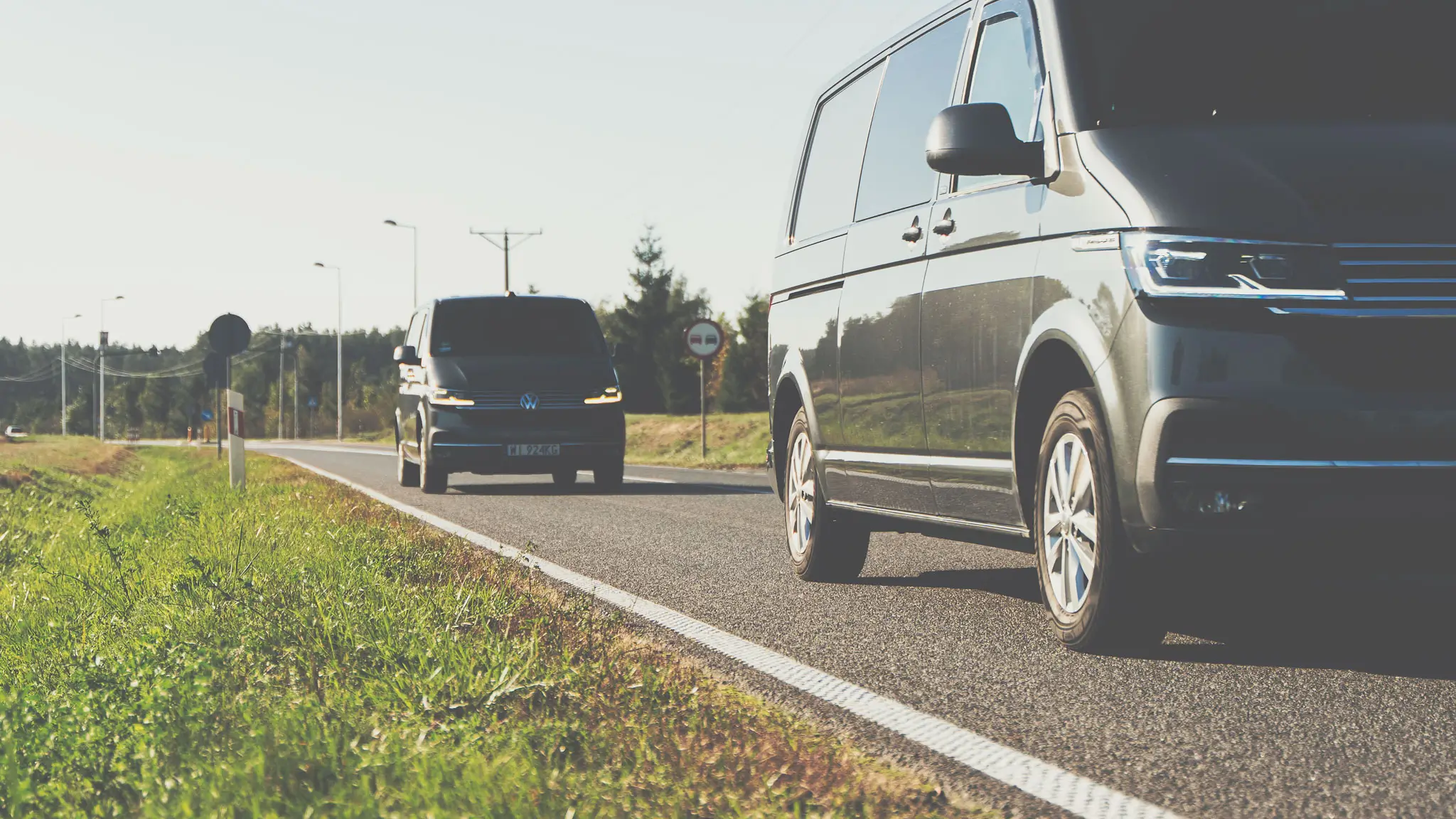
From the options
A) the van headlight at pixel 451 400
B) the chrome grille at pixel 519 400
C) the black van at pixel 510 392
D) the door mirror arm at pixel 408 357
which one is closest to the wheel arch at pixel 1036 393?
the black van at pixel 510 392

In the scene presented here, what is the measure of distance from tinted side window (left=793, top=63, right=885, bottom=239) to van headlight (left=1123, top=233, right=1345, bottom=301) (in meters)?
2.62

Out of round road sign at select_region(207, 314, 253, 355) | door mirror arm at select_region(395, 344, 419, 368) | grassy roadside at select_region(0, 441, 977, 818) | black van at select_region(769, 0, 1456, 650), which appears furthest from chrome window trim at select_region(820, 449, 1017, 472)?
round road sign at select_region(207, 314, 253, 355)

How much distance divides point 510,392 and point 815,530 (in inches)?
345

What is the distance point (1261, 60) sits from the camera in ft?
16.7

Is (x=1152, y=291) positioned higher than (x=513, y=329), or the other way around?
(x=513, y=329)

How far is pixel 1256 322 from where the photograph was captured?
425 centimetres

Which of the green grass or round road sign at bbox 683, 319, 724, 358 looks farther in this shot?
the green grass

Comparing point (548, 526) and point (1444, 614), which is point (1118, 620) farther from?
point (548, 526)

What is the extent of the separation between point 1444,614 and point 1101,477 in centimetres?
177

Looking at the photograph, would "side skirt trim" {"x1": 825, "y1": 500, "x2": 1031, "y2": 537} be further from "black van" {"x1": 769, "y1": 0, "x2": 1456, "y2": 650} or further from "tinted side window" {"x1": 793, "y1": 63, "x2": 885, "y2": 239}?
"tinted side window" {"x1": 793, "y1": 63, "x2": 885, "y2": 239}

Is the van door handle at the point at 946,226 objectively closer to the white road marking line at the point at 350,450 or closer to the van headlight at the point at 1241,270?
the van headlight at the point at 1241,270

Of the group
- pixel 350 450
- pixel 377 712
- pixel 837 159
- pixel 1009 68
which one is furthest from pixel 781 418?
pixel 350 450

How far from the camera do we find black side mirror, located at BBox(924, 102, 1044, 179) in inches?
199

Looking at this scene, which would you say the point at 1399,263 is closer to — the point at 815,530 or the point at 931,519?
the point at 931,519
